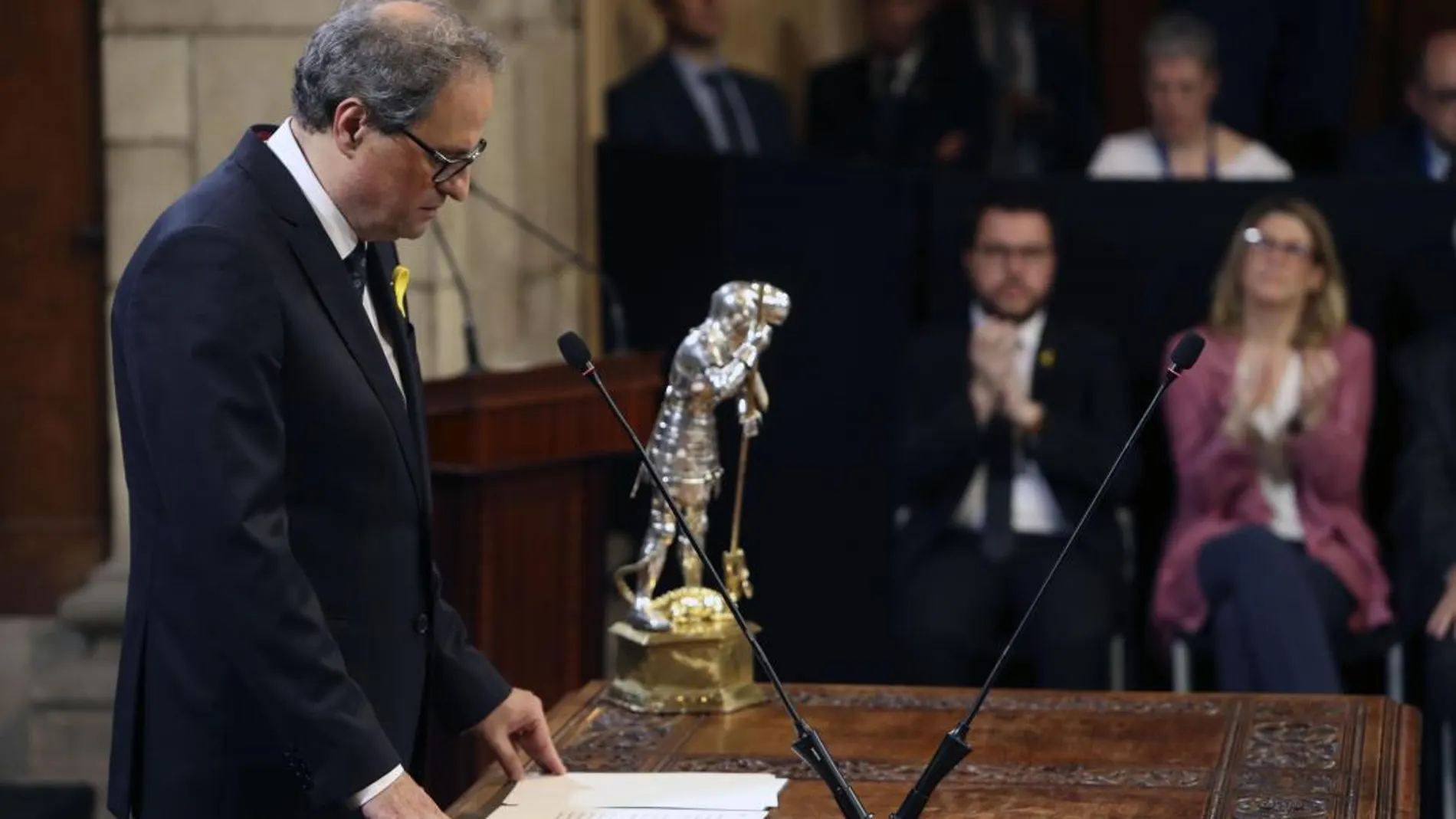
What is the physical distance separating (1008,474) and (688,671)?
214cm

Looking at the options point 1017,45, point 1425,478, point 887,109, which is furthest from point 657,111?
point 1425,478

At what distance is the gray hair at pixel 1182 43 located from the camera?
6156mm

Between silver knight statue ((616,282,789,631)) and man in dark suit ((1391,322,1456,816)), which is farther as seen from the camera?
man in dark suit ((1391,322,1456,816))

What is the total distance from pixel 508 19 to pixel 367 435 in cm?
380

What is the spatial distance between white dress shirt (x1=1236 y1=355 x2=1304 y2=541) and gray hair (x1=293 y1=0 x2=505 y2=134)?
3.04 metres

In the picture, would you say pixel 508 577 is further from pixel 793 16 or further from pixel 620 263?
pixel 793 16

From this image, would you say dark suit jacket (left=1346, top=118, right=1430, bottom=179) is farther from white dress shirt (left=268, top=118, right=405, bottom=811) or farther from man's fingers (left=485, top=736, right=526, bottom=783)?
white dress shirt (left=268, top=118, right=405, bottom=811)

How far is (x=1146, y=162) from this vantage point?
625 centimetres

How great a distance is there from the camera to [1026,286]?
5.50 meters

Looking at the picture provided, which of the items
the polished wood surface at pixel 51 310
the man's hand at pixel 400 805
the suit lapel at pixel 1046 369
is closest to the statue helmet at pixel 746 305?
the man's hand at pixel 400 805

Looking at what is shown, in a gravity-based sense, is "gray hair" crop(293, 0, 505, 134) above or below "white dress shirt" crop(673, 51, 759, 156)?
below

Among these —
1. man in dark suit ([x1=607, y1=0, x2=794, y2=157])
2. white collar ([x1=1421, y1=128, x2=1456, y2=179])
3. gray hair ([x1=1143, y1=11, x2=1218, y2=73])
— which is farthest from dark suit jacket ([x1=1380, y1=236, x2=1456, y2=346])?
man in dark suit ([x1=607, y1=0, x2=794, y2=157])

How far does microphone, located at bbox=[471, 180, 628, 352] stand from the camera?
5.27 meters

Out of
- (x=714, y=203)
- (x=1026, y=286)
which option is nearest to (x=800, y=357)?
(x=714, y=203)
